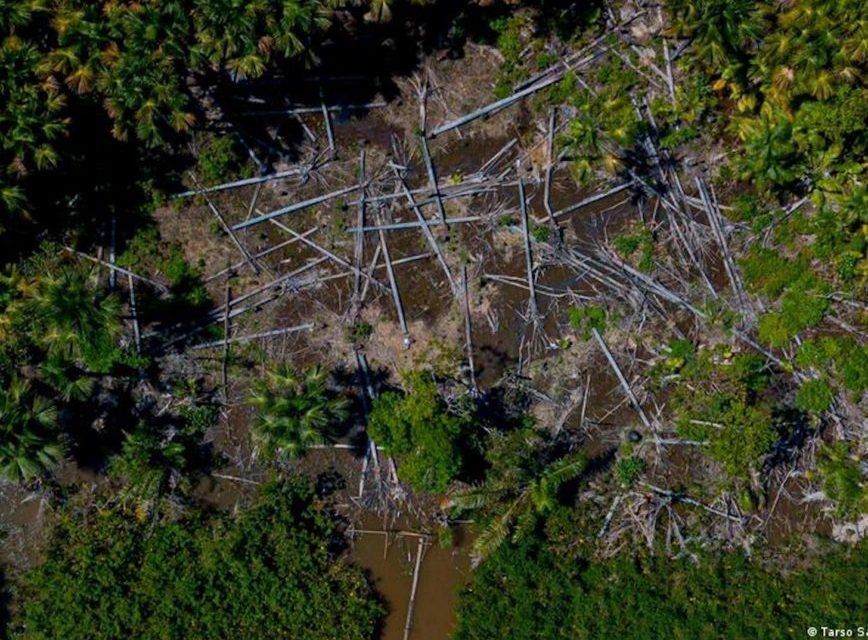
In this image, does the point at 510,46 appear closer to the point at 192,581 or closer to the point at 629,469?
the point at 629,469

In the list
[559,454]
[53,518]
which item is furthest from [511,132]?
[53,518]

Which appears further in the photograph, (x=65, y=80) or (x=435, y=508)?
(x=435, y=508)

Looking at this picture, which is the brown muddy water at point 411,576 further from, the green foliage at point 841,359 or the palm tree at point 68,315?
the green foliage at point 841,359

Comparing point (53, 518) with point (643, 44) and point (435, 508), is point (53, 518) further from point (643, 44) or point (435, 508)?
point (643, 44)

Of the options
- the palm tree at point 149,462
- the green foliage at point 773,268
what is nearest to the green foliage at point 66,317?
the palm tree at point 149,462

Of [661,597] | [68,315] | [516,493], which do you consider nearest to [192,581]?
[68,315]

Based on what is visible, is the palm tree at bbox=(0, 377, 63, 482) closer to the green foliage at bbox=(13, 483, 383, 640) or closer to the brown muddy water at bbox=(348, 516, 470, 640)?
the green foliage at bbox=(13, 483, 383, 640)
